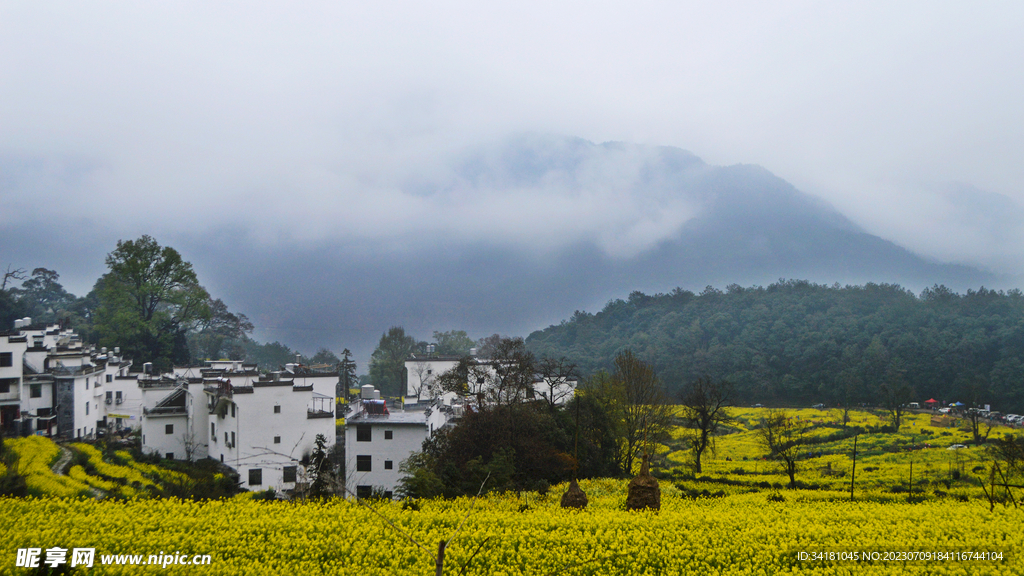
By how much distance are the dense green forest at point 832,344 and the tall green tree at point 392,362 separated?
842 inches

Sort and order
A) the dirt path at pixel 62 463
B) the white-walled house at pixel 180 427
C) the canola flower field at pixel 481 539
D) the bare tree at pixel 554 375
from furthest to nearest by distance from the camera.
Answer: the white-walled house at pixel 180 427 → the bare tree at pixel 554 375 → the dirt path at pixel 62 463 → the canola flower field at pixel 481 539

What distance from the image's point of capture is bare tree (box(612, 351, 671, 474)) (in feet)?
104

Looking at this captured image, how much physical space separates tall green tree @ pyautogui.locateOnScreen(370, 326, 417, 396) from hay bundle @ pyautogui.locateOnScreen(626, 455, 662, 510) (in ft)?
154

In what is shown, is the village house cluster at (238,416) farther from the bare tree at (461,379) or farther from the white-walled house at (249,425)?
the bare tree at (461,379)

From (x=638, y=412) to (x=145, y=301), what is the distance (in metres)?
42.3

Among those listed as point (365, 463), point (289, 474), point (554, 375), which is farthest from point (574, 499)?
point (554, 375)

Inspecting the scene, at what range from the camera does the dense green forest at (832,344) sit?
189 feet

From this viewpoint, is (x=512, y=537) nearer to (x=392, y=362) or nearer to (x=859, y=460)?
(x=859, y=460)

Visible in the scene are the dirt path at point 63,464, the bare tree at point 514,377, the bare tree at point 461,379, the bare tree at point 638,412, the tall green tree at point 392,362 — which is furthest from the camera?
the tall green tree at point 392,362

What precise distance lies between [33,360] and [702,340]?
7038 centimetres

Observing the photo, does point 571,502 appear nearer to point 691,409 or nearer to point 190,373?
point 691,409

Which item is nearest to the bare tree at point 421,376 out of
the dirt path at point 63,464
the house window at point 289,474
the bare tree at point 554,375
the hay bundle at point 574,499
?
the bare tree at point 554,375

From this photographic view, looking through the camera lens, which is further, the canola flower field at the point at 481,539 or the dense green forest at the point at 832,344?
the dense green forest at the point at 832,344

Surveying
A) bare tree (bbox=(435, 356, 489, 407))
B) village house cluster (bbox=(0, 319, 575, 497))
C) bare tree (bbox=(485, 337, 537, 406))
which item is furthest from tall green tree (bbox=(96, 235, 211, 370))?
bare tree (bbox=(485, 337, 537, 406))
